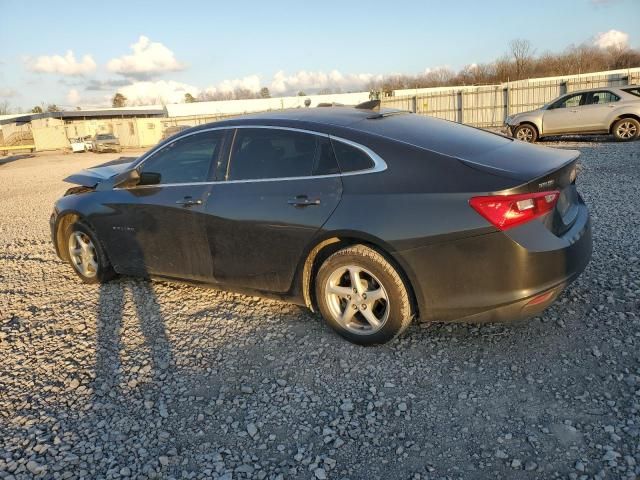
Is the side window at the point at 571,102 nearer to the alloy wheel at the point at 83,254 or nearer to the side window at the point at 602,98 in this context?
the side window at the point at 602,98

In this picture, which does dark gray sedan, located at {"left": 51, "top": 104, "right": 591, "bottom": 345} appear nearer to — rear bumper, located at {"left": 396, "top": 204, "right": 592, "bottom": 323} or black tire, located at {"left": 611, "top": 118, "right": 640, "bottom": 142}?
rear bumper, located at {"left": 396, "top": 204, "right": 592, "bottom": 323}

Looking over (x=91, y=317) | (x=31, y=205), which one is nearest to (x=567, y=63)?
(x=31, y=205)

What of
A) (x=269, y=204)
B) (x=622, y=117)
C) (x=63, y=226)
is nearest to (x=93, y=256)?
(x=63, y=226)

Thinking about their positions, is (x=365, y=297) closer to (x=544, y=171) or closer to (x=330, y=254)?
(x=330, y=254)

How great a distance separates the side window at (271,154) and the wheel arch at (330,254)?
531 mm

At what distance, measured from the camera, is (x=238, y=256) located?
406 centimetres

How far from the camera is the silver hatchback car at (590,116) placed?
14.8m

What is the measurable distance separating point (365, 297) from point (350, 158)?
38.4 inches

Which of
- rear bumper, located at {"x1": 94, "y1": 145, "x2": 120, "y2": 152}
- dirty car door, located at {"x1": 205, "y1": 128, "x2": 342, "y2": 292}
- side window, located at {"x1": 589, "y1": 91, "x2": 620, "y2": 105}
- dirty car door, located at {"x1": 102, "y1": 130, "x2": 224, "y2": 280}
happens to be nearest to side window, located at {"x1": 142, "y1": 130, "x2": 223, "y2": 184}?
dirty car door, located at {"x1": 102, "y1": 130, "x2": 224, "y2": 280}

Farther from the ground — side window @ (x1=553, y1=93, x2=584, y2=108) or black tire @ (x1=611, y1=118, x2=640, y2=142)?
side window @ (x1=553, y1=93, x2=584, y2=108)

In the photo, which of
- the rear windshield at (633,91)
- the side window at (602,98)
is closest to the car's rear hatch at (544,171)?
the side window at (602,98)

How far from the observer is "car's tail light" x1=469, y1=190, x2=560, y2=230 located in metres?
3.05

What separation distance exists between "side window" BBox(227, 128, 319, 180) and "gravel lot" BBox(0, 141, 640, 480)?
1193mm

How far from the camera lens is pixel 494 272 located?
10.2ft
